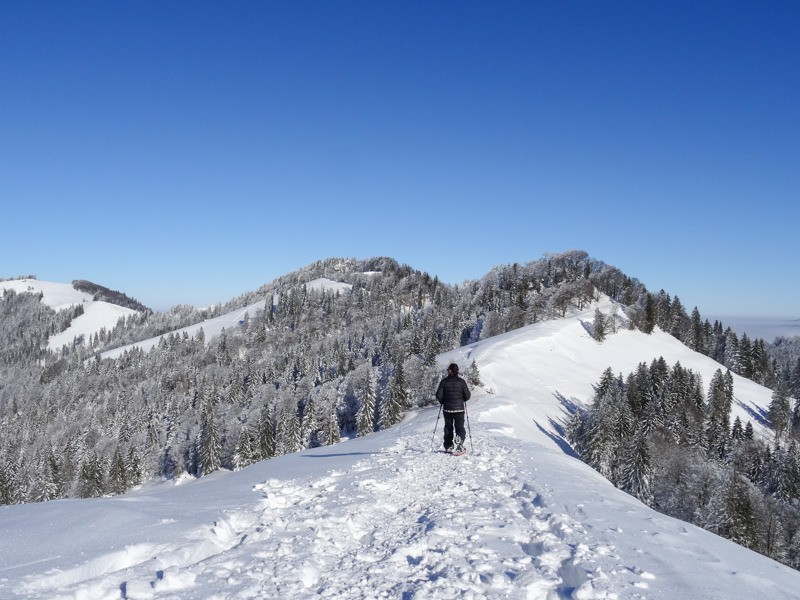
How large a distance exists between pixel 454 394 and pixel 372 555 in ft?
33.3

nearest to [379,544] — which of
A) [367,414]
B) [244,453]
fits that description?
[367,414]

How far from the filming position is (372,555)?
25.9ft

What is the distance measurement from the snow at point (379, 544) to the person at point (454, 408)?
2927mm

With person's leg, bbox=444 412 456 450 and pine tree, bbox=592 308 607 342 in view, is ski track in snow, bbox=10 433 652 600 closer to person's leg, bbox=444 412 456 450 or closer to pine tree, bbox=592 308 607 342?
person's leg, bbox=444 412 456 450

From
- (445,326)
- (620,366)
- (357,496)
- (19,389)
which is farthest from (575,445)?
(19,389)

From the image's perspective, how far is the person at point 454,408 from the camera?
17.5m

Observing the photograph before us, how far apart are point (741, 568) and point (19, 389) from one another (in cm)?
21591

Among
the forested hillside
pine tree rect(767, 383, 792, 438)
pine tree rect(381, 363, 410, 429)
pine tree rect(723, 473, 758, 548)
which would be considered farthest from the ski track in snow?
pine tree rect(767, 383, 792, 438)

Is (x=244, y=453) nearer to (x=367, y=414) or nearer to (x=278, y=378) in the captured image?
(x=367, y=414)

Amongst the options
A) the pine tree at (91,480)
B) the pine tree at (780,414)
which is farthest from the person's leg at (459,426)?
the pine tree at (780,414)

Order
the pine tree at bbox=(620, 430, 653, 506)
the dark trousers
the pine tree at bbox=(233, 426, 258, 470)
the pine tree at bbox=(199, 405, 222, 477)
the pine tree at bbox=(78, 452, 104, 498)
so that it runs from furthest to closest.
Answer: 1. the pine tree at bbox=(199, 405, 222, 477)
2. the pine tree at bbox=(233, 426, 258, 470)
3. the pine tree at bbox=(78, 452, 104, 498)
4. the pine tree at bbox=(620, 430, 653, 506)
5. the dark trousers

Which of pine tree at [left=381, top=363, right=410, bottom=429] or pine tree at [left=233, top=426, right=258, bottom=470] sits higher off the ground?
pine tree at [left=381, top=363, right=410, bottom=429]

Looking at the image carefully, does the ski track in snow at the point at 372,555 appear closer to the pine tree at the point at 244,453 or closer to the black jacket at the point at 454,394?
the black jacket at the point at 454,394

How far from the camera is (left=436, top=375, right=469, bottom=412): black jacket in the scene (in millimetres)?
17547
